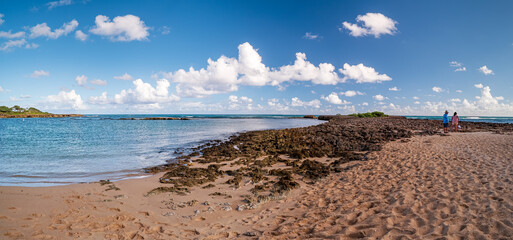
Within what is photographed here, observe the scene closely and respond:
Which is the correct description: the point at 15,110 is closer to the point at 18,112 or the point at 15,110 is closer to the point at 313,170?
the point at 18,112

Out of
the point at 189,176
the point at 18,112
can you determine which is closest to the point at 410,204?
the point at 189,176

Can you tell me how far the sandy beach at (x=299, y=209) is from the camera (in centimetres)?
443

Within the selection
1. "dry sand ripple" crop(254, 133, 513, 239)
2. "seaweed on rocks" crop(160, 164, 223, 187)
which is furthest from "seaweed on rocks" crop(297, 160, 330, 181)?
"seaweed on rocks" crop(160, 164, 223, 187)

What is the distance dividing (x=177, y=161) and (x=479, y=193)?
1251 cm

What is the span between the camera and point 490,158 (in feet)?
A: 31.8

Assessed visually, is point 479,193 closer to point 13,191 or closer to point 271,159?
point 271,159

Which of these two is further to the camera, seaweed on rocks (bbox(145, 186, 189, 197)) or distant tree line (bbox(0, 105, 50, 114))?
distant tree line (bbox(0, 105, 50, 114))

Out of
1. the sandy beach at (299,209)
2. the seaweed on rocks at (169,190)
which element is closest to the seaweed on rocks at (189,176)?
the seaweed on rocks at (169,190)

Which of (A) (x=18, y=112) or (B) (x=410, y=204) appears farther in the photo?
(A) (x=18, y=112)

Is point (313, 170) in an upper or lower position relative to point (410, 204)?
lower

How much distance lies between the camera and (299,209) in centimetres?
600

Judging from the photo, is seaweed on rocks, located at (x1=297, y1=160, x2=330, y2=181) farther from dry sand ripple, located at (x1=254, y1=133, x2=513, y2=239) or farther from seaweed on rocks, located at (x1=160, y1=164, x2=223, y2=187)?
seaweed on rocks, located at (x1=160, y1=164, x2=223, y2=187)

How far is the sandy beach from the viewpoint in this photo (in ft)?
14.5

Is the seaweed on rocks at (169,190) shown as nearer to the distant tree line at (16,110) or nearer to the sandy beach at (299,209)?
the sandy beach at (299,209)
